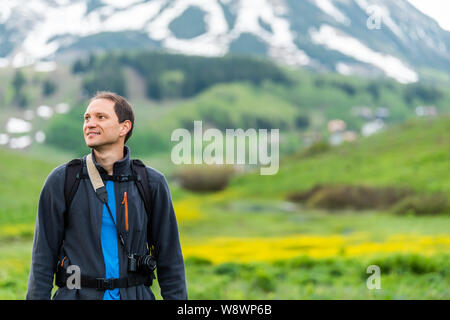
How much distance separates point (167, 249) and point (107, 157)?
40.7 inches

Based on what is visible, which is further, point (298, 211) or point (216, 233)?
point (298, 211)

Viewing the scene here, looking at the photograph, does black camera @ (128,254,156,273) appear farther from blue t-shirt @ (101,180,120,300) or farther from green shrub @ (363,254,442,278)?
green shrub @ (363,254,442,278)

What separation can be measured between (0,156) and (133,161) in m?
100

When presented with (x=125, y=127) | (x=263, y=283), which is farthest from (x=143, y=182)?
(x=263, y=283)

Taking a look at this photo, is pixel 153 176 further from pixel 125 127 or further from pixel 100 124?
pixel 100 124

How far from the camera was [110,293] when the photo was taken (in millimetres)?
4672

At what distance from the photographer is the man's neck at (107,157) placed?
484cm

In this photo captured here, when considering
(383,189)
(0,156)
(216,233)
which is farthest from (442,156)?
(0,156)

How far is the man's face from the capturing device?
4.75 meters

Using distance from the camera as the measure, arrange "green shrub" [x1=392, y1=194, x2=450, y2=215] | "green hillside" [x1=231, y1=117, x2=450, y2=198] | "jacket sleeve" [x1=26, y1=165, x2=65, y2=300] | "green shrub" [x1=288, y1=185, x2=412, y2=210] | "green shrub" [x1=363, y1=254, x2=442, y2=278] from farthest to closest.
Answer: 1. "green hillside" [x1=231, y1=117, x2=450, y2=198]
2. "green shrub" [x1=288, y1=185, x2=412, y2=210]
3. "green shrub" [x1=392, y1=194, x2=450, y2=215]
4. "green shrub" [x1=363, y1=254, x2=442, y2=278]
5. "jacket sleeve" [x1=26, y1=165, x2=65, y2=300]

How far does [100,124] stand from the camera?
187 inches

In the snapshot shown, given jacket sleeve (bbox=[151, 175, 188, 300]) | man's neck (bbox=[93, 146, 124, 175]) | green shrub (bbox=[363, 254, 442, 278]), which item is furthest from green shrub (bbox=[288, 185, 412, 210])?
man's neck (bbox=[93, 146, 124, 175])
